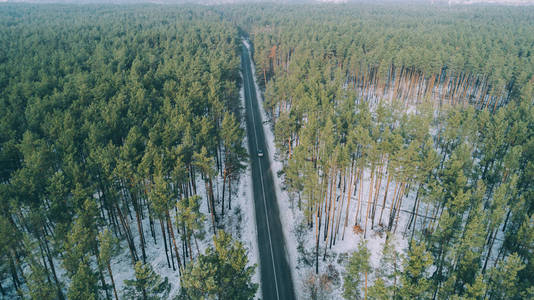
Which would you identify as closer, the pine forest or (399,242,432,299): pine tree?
(399,242,432,299): pine tree

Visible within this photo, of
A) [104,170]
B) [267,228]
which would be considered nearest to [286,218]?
[267,228]

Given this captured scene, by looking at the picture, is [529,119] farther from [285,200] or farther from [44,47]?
[44,47]

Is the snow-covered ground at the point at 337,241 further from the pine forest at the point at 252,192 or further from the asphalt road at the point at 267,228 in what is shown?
the asphalt road at the point at 267,228

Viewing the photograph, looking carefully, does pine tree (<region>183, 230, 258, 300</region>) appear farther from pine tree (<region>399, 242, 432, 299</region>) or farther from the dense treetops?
pine tree (<region>399, 242, 432, 299</region>)

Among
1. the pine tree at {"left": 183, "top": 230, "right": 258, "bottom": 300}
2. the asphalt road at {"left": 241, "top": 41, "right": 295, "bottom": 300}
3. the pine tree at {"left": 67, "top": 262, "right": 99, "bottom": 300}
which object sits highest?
the pine tree at {"left": 67, "top": 262, "right": 99, "bottom": 300}

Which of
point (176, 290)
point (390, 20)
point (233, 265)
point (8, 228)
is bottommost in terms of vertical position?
point (176, 290)

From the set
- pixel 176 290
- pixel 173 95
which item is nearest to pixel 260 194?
pixel 176 290

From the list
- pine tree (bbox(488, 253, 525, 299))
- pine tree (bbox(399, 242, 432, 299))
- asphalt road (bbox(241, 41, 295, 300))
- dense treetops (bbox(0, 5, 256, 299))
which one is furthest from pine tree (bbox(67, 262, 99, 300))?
pine tree (bbox(488, 253, 525, 299))

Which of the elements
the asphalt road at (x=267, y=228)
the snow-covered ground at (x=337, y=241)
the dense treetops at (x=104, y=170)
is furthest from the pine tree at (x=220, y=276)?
the snow-covered ground at (x=337, y=241)

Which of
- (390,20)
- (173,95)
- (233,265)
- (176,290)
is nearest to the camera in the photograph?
(233,265)
